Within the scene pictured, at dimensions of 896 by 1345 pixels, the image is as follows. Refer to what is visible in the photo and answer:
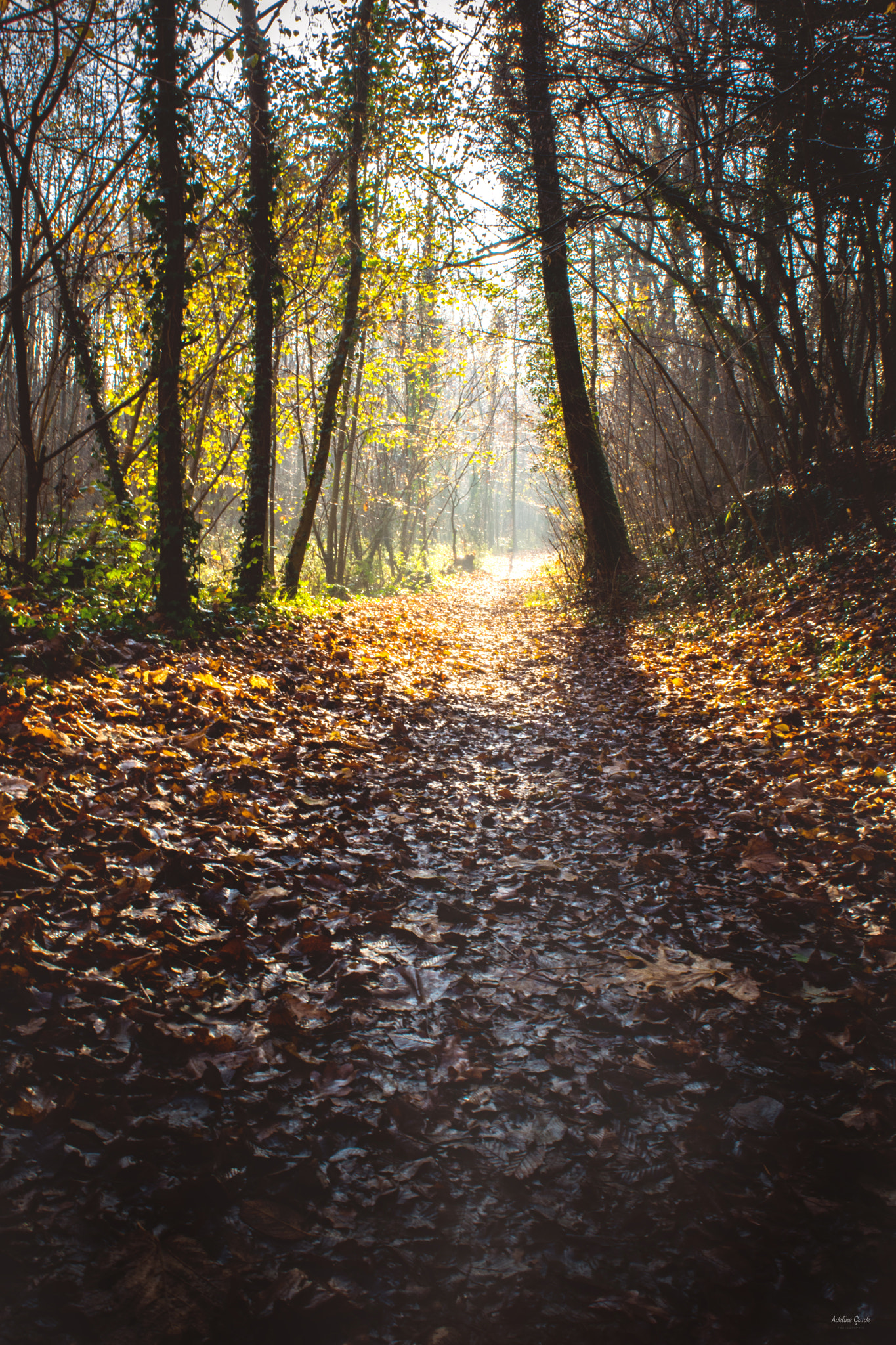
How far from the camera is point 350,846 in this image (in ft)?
12.2

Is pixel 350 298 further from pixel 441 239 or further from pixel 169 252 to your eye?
pixel 169 252

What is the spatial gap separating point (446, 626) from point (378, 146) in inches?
297

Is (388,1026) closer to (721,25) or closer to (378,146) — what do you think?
(721,25)

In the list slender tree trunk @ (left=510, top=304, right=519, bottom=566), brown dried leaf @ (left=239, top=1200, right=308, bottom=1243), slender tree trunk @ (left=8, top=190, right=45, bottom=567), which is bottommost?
brown dried leaf @ (left=239, top=1200, right=308, bottom=1243)

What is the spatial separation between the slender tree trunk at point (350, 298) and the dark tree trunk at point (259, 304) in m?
1.33

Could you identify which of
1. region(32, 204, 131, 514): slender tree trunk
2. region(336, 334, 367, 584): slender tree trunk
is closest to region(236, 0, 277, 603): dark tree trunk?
region(32, 204, 131, 514): slender tree trunk

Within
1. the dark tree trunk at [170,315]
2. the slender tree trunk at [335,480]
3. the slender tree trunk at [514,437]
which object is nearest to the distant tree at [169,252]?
the dark tree trunk at [170,315]

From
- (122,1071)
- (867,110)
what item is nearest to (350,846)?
(122,1071)

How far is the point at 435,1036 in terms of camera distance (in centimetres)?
238

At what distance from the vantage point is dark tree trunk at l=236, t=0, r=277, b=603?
7.86 meters

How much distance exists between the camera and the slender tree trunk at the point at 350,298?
9.07 m

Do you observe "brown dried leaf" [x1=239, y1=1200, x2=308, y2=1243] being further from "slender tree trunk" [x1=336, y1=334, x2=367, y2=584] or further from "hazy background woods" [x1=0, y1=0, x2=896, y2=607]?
"slender tree trunk" [x1=336, y1=334, x2=367, y2=584]

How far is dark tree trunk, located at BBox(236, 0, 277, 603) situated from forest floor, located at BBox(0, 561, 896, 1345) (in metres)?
3.91

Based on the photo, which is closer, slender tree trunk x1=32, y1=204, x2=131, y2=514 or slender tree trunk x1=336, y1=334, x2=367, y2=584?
slender tree trunk x1=32, y1=204, x2=131, y2=514
